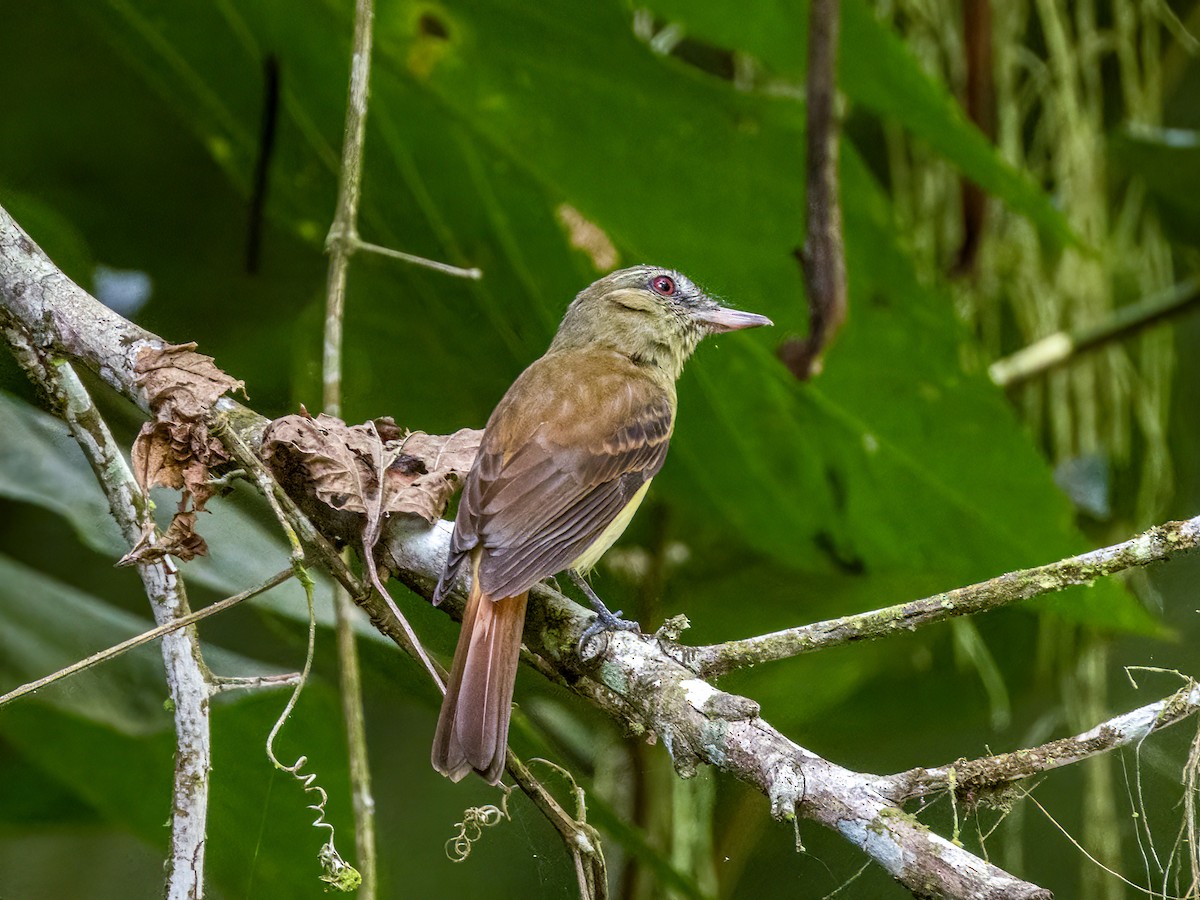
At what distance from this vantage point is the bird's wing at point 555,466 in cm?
196

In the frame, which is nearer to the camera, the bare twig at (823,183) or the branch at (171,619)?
the branch at (171,619)

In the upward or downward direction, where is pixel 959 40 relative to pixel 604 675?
upward

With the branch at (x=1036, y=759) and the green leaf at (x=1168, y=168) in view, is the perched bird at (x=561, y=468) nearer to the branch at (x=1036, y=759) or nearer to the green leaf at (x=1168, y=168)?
the branch at (x=1036, y=759)

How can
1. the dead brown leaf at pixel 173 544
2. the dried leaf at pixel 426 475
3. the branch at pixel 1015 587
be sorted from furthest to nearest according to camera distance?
the dried leaf at pixel 426 475
the dead brown leaf at pixel 173 544
the branch at pixel 1015 587

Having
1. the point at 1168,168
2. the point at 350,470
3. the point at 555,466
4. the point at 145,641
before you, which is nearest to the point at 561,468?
the point at 555,466

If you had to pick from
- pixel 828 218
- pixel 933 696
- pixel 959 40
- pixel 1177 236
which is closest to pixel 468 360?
pixel 828 218

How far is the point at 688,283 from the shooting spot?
2938mm

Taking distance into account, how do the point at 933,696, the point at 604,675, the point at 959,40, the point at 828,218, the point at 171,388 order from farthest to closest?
the point at 959,40 < the point at 933,696 < the point at 828,218 < the point at 171,388 < the point at 604,675

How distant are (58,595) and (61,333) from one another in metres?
0.87

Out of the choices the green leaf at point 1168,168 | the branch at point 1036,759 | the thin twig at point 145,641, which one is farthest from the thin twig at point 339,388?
the green leaf at point 1168,168

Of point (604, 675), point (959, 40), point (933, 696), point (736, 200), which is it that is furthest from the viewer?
point (959, 40)

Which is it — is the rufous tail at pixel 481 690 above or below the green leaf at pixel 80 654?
below

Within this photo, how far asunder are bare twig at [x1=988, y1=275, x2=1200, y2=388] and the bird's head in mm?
852

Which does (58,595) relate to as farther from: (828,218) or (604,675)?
(828,218)
